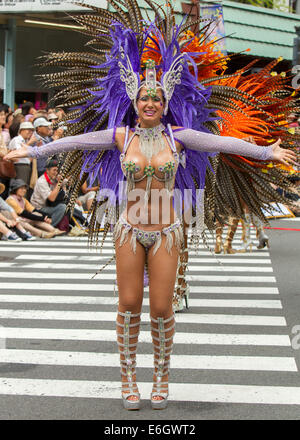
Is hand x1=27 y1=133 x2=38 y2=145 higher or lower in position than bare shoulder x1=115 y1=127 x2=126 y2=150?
lower

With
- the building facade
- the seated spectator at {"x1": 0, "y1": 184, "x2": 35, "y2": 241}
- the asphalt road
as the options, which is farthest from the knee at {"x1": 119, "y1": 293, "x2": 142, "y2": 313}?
the building facade

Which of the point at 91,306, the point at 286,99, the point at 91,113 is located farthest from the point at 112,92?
the point at 91,306

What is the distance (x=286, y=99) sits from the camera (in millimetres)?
7836

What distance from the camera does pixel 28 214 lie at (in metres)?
14.0

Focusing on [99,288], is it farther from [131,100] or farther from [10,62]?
[10,62]

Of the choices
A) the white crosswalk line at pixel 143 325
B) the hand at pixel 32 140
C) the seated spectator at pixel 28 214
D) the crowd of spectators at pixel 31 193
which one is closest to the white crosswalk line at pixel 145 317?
the white crosswalk line at pixel 143 325

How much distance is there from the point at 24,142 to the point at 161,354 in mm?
9668

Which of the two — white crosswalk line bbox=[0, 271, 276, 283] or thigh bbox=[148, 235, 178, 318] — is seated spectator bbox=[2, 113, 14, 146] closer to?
white crosswalk line bbox=[0, 271, 276, 283]

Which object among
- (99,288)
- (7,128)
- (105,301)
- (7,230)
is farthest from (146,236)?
(7,128)

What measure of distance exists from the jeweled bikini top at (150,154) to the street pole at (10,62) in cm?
1610

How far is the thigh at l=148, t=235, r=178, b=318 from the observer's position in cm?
502
